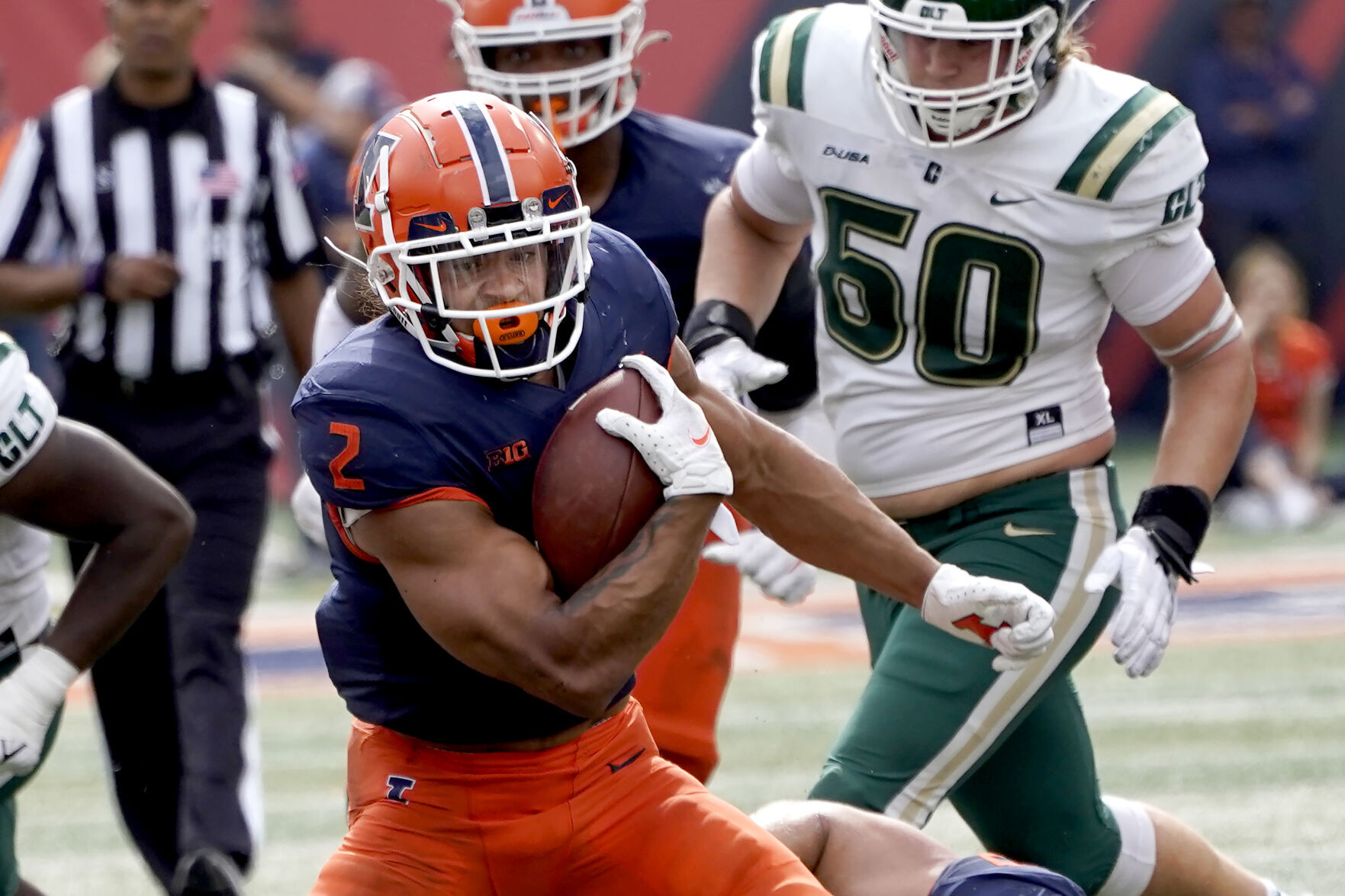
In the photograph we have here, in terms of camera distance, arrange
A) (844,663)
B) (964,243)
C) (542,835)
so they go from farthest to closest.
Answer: (844,663) → (964,243) → (542,835)

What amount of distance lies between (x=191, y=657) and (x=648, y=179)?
1.39m

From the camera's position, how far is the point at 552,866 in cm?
262

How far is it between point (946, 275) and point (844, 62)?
410mm

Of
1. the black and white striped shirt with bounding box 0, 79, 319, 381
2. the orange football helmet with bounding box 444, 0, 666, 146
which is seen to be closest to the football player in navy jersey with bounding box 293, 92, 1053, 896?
the orange football helmet with bounding box 444, 0, 666, 146

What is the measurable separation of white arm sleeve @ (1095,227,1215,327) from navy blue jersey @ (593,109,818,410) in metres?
0.91

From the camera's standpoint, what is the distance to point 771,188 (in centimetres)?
360

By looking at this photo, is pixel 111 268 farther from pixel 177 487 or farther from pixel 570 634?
pixel 570 634

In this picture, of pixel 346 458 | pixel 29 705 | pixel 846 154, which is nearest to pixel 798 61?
pixel 846 154

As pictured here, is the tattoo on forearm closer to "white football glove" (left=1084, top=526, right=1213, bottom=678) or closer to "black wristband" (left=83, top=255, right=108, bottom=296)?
"white football glove" (left=1084, top=526, right=1213, bottom=678)

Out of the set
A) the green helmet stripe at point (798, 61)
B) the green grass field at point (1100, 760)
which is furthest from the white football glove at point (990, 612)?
the green grass field at point (1100, 760)

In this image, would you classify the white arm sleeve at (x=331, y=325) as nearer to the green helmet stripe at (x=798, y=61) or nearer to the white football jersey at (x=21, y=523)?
the white football jersey at (x=21, y=523)

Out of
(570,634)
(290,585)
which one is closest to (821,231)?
(570,634)

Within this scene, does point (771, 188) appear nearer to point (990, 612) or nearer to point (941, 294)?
point (941, 294)

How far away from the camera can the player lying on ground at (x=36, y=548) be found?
3141 millimetres
